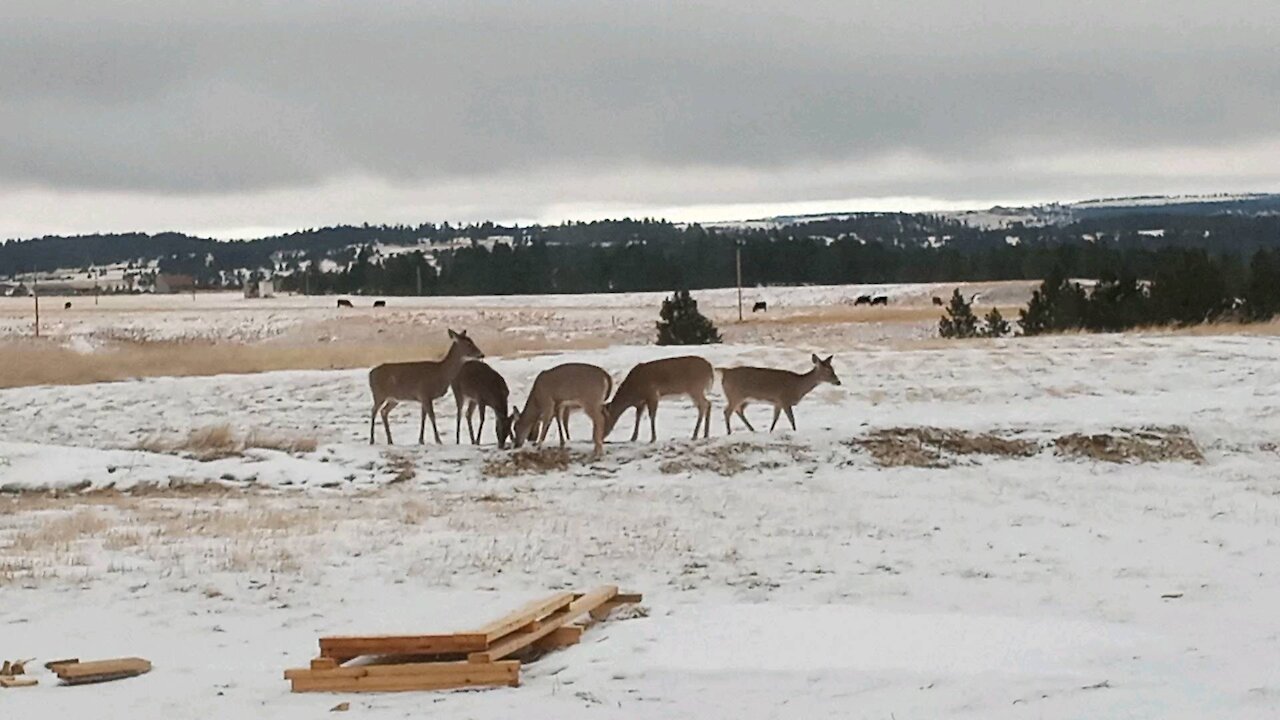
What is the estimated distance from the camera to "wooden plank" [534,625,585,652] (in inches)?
406

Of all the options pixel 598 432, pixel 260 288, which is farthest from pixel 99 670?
pixel 260 288

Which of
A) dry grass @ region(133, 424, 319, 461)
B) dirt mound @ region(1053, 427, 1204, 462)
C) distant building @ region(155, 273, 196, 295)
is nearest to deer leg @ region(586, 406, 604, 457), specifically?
dry grass @ region(133, 424, 319, 461)

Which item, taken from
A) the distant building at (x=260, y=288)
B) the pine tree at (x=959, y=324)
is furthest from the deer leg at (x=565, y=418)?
the distant building at (x=260, y=288)

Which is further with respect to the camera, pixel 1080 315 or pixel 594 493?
pixel 1080 315

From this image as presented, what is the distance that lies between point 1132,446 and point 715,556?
869 cm

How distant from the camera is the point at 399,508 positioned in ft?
56.5

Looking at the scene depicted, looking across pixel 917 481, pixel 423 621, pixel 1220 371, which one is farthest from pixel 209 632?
pixel 1220 371

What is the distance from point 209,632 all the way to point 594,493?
25.4 ft

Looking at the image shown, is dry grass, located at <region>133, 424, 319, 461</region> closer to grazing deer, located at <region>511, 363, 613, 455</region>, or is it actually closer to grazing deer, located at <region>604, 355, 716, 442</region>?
grazing deer, located at <region>511, 363, 613, 455</region>

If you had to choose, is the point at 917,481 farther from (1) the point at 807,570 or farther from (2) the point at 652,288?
(2) the point at 652,288

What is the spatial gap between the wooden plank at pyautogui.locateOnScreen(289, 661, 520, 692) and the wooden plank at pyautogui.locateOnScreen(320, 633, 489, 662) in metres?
0.27

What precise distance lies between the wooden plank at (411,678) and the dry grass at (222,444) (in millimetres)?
12149

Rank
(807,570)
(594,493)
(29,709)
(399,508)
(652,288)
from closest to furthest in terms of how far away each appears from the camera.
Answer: (29,709) < (807,570) < (399,508) < (594,493) < (652,288)

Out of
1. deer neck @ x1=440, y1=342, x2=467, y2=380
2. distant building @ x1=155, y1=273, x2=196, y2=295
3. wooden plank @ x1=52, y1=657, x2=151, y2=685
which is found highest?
distant building @ x1=155, y1=273, x2=196, y2=295
